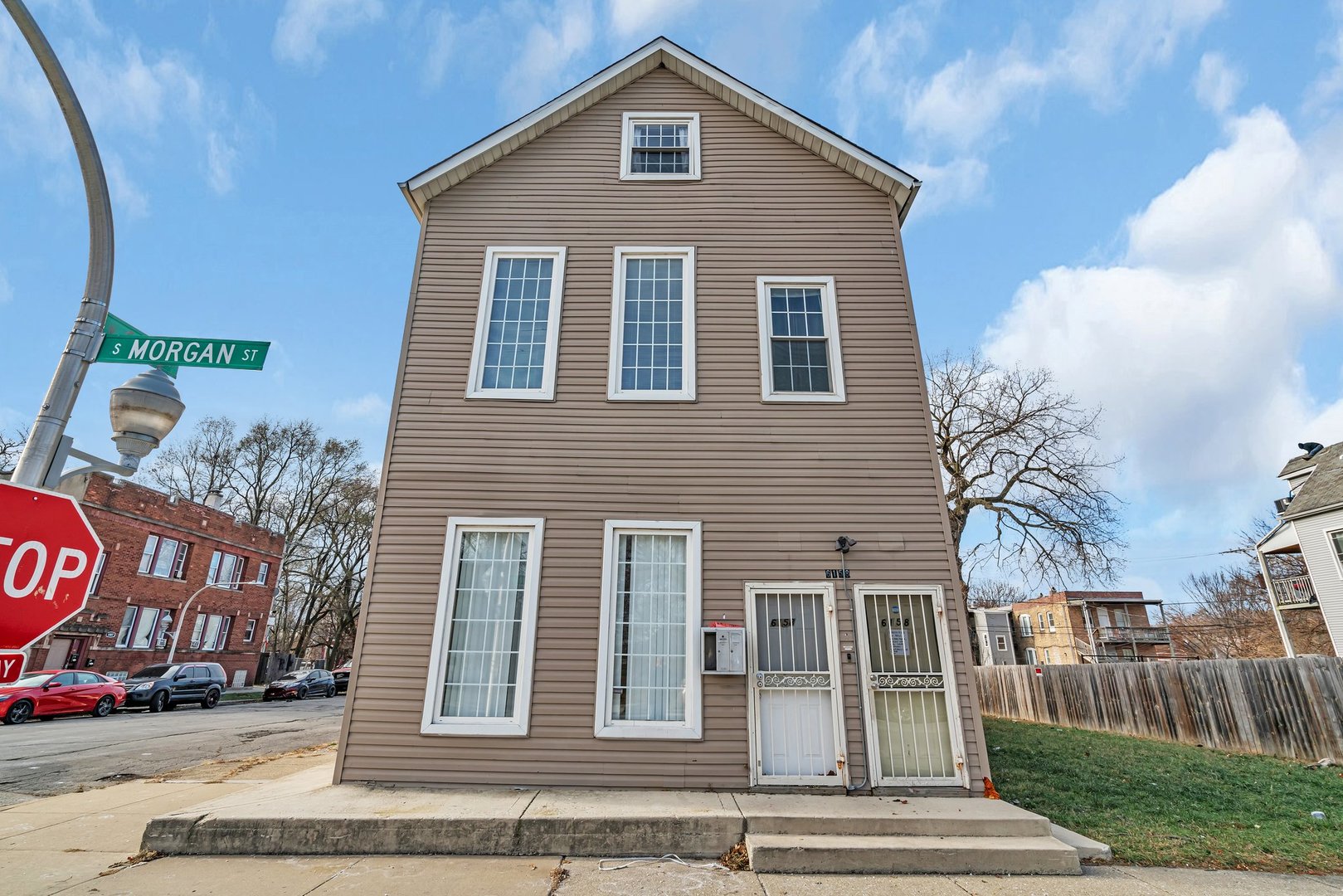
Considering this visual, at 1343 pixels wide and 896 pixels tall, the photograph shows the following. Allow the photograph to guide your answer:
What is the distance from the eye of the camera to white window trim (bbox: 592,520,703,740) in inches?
255

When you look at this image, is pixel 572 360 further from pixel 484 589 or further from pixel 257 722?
pixel 257 722

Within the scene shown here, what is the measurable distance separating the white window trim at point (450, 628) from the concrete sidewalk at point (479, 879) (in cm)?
150

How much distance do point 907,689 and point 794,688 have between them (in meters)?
1.23

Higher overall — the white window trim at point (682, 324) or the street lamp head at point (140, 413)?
the white window trim at point (682, 324)

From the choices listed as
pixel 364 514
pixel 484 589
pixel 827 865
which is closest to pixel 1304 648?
pixel 827 865

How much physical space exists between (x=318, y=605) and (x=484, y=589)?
42033 mm

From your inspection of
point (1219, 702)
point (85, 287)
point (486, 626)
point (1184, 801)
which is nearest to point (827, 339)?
point (486, 626)

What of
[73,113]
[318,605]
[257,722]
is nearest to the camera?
[73,113]

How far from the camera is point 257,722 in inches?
623

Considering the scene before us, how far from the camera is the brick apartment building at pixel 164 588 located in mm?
23500

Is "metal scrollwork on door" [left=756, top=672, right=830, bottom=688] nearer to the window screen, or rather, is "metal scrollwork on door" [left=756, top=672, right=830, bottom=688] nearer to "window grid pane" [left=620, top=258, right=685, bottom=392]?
"window grid pane" [left=620, top=258, right=685, bottom=392]

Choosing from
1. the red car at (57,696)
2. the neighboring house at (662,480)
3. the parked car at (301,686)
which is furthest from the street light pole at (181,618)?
the neighboring house at (662,480)

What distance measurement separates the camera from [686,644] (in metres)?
6.86

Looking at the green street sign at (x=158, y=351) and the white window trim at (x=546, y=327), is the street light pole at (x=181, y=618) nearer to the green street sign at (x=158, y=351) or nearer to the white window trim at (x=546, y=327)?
the white window trim at (x=546, y=327)
